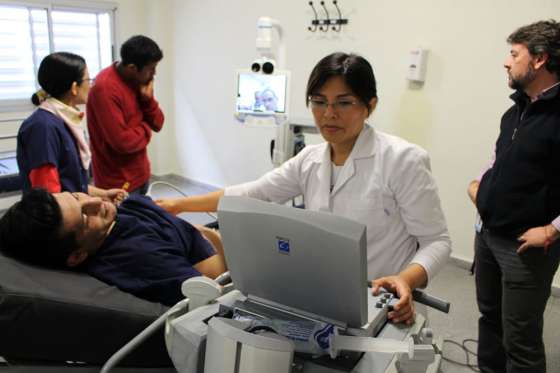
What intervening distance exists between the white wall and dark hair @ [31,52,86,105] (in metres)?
2.25

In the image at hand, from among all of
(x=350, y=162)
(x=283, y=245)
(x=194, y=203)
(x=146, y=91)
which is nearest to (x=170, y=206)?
(x=194, y=203)

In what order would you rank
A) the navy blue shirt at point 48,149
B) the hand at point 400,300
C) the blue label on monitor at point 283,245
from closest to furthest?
the blue label on monitor at point 283,245 → the hand at point 400,300 → the navy blue shirt at point 48,149

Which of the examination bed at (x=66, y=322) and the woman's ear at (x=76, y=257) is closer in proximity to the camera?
the examination bed at (x=66, y=322)

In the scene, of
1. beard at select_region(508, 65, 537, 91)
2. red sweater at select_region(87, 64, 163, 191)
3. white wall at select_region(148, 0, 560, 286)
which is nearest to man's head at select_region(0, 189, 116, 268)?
red sweater at select_region(87, 64, 163, 191)

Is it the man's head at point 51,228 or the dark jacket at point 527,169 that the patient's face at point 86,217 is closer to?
the man's head at point 51,228

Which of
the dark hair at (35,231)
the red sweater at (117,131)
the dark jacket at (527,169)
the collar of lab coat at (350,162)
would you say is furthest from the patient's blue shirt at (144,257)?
the dark jacket at (527,169)

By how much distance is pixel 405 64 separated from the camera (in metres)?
3.24

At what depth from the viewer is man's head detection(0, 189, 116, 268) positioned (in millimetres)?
1168

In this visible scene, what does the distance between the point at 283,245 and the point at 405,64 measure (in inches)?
111

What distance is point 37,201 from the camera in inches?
46.2

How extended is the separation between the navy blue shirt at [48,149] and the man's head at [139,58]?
0.59m

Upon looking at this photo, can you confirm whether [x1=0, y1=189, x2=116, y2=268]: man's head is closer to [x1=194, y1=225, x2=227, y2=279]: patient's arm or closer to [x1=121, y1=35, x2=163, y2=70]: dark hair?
[x1=194, y1=225, x2=227, y2=279]: patient's arm

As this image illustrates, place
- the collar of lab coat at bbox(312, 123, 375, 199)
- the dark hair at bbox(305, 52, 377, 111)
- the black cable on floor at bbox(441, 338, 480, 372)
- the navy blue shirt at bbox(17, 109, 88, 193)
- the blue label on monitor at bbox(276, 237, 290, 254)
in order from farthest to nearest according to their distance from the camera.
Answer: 1. the black cable on floor at bbox(441, 338, 480, 372)
2. the navy blue shirt at bbox(17, 109, 88, 193)
3. the collar of lab coat at bbox(312, 123, 375, 199)
4. the dark hair at bbox(305, 52, 377, 111)
5. the blue label on monitor at bbox(276, 237, 290, 254)

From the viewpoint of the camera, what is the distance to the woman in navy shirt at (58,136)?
1719mm
